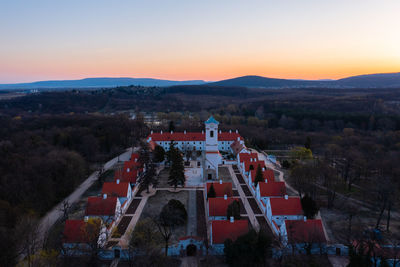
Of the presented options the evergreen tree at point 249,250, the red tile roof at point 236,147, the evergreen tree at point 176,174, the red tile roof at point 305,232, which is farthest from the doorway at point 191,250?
the red tile roof at point 236,147

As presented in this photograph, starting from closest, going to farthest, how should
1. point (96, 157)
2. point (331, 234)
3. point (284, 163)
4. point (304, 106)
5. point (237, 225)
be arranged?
point (237, 225) → point (331, 234) → point (284, 163) → point (96, 157) → point (304, 106)

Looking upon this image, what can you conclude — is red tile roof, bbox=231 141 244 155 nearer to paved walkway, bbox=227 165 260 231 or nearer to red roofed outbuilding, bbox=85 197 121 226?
paved walkway, bbox=227 165 260 231

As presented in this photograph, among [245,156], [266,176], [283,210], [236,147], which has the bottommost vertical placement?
[283,210]

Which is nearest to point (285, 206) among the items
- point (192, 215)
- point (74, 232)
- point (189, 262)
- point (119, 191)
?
point (192, 215)

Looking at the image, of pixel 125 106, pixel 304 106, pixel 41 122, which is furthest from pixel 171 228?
pixel 125 106

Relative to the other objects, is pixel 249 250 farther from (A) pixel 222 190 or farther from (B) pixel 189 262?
(A) pixel 222 190

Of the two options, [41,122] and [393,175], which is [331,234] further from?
[41,122]

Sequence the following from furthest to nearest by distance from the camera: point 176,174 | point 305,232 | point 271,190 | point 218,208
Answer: point 176,174
point 271,190
point 218,208
point 305,232
